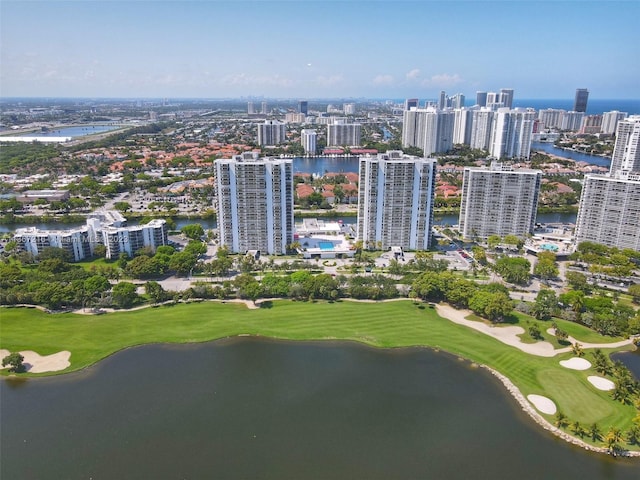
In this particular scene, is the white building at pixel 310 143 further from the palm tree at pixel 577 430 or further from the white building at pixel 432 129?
the palm tree at pixel 577 430

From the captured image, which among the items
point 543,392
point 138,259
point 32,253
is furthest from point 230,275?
point 543,392

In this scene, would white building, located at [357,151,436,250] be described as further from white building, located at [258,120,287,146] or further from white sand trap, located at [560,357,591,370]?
white building, located at [258,120,287,146]

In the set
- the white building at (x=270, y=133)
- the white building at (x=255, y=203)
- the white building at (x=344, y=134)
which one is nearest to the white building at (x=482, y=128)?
the white building at (x=344, y=134)

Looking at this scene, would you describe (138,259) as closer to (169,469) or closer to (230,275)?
(230,275)

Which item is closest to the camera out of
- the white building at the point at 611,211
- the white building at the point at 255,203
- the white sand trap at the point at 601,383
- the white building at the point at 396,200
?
the white sand trap at the point at 601,383

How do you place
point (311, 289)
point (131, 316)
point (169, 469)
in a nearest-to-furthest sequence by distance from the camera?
point (169, 469) < point (131, 316) < point (311, 289)

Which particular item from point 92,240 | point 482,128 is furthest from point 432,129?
point 92,240
